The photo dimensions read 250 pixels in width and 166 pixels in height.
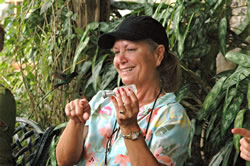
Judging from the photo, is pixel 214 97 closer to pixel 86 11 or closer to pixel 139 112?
pixel 139 112

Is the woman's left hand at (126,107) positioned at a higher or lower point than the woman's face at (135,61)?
lower

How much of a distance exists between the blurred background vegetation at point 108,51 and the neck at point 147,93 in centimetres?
34

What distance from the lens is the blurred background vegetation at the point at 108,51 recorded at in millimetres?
1977

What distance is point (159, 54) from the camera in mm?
1522

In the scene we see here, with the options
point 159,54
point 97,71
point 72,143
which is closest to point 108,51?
point 97,71

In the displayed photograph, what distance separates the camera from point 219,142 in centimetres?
192

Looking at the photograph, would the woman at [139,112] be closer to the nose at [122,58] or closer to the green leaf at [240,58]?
the nose at [122,58]

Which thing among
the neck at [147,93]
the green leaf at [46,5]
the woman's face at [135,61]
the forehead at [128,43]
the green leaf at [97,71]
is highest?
the green leaf at [46,5]

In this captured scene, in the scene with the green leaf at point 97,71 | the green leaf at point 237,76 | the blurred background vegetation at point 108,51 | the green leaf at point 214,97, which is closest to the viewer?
the green leaf at point 237,76

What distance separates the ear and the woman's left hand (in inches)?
14.1

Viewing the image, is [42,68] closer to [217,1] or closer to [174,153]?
[217,1]

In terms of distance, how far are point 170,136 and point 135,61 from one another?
1.07 feet

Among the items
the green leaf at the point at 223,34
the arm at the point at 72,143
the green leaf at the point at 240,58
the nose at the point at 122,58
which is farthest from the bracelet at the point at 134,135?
the green leaf at the point at 223,34

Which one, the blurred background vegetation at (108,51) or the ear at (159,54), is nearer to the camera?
the ear at (159,54)
